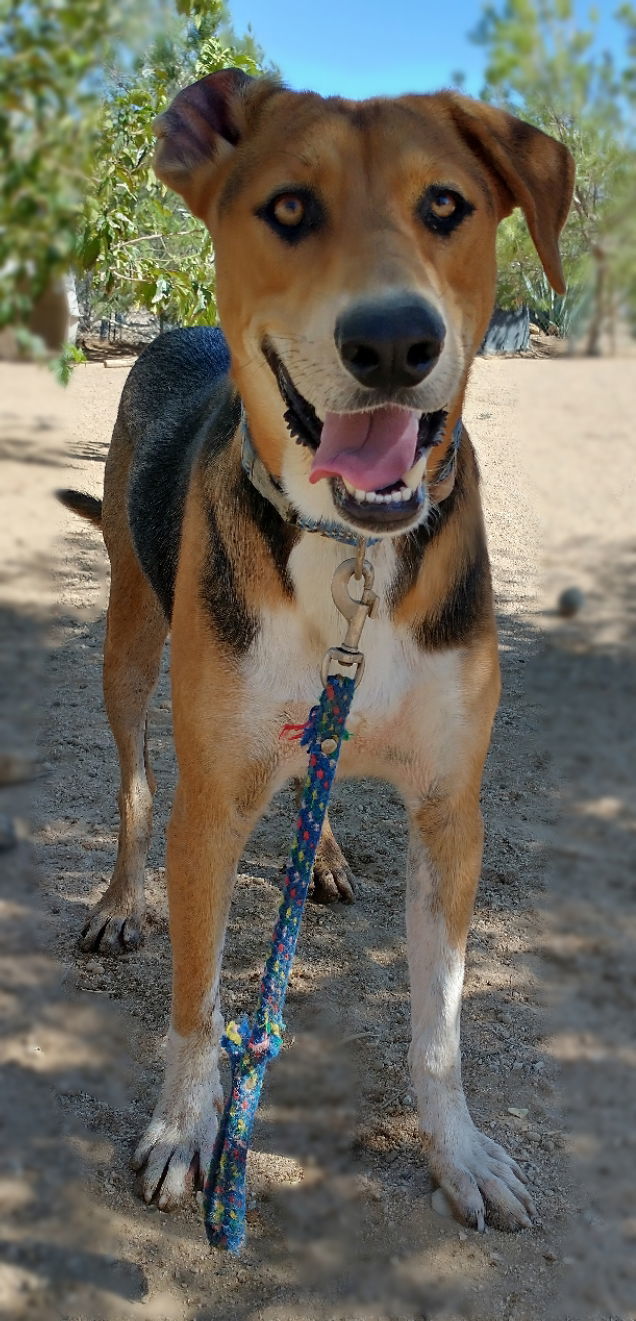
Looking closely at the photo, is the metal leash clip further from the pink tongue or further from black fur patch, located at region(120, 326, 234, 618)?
black fur patch, located at region(120, 326, 234, 618)

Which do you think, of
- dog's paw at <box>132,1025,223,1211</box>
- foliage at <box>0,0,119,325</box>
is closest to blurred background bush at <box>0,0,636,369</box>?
foliage at <box>0,0,119,325</box>

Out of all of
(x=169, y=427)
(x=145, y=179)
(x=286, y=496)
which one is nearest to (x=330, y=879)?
(x=169, y=427)

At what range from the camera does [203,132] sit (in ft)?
8.48

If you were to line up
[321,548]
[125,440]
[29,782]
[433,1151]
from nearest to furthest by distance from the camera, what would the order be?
[321,548], [433,1151], [125,440], [29,782]

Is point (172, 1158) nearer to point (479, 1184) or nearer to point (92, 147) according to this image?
point (479, 1184)

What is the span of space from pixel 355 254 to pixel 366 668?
2.77ft

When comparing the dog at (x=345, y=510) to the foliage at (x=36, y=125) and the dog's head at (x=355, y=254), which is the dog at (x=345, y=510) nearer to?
the dog's head at (x=355, y=254)

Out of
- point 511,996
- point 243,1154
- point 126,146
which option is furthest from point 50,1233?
point 126,146

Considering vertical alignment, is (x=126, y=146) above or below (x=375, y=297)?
above

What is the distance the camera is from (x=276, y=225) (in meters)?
2.28

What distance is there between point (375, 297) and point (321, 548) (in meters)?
0.62

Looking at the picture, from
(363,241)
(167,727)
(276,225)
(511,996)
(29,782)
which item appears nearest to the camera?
(363,241)

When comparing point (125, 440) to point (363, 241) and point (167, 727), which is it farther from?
point (363, 241)

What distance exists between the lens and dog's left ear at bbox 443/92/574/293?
252cm
